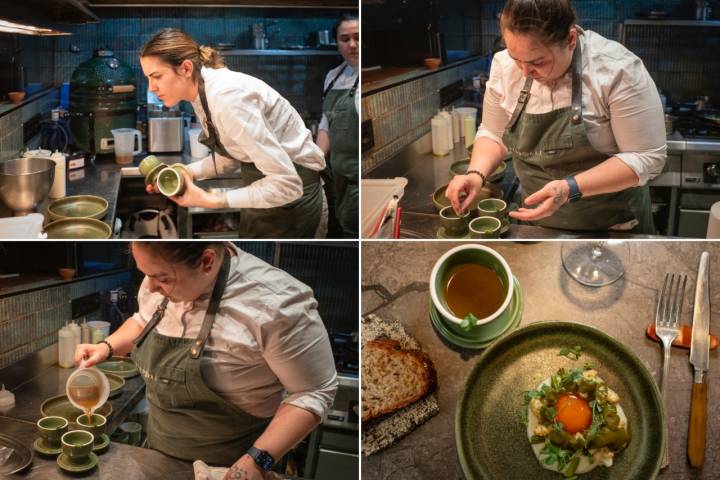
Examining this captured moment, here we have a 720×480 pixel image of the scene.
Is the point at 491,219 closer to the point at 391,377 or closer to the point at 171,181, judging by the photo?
the point at 391,377

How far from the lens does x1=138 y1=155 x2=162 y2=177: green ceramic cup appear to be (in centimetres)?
196

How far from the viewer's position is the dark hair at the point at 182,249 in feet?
6.77

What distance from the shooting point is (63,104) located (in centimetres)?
196

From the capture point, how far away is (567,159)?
1854 millimetres

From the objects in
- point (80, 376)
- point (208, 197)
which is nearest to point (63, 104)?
point (208, 197)

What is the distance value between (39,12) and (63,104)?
0.24 meters

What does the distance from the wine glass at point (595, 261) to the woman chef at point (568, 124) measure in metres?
0.11

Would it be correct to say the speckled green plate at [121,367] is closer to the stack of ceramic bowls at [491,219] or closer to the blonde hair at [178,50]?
the blonde hair at [178,50]

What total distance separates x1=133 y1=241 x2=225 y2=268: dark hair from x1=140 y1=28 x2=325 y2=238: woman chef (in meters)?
0.12

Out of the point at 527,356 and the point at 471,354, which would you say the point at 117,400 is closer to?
the point at 471,354

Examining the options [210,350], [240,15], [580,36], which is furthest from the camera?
[210,350]

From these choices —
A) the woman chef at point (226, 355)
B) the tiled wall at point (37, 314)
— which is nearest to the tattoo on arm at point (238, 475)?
the woman chef at point (226, 355)

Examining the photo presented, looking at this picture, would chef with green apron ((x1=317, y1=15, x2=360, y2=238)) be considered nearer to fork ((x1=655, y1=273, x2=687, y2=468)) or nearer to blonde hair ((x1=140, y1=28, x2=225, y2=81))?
blonde hair ((x1=140, y1=28, x2=225, y2=81))

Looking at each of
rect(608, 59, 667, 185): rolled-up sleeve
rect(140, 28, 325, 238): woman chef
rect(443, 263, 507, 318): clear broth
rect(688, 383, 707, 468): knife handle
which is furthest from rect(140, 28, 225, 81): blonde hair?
rect(688, 383, 707, 468): knife handle
